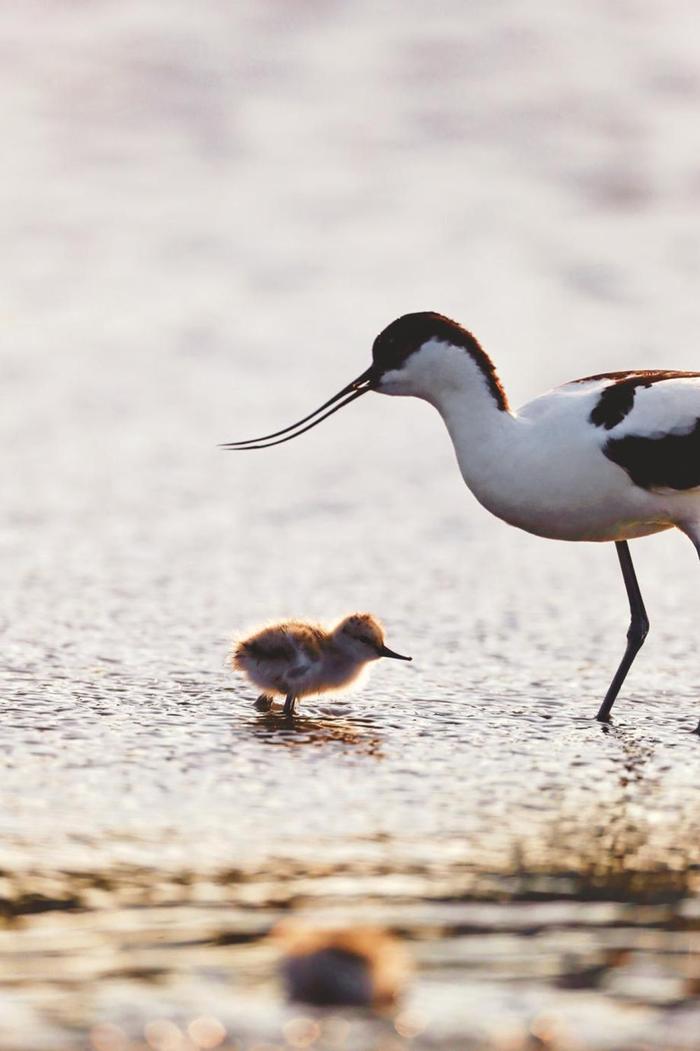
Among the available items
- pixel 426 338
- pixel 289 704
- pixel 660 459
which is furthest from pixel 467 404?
pixel 289 704

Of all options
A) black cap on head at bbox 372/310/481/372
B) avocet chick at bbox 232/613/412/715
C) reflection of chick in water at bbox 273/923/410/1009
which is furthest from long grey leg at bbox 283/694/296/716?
reflection of chick in water at bbox 273/923/410/1009

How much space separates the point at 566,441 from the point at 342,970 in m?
2.64

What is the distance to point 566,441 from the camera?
16.1ft

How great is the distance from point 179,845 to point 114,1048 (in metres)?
0.96

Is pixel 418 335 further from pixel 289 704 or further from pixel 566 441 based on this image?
pixel 289 704

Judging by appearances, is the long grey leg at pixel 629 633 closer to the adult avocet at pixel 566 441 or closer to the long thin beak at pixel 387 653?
the adult avocet at pixel 566 441

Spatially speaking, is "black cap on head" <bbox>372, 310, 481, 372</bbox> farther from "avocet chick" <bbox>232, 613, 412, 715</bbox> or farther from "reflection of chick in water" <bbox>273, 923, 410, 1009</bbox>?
"reflection of chick in water" <bbox>273, 923, 410, 1009</bbox>

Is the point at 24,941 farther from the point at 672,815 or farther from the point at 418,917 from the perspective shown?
the point at 672,815

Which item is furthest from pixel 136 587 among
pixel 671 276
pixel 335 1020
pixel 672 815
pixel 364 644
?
pixel 671 276

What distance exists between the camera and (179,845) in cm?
336

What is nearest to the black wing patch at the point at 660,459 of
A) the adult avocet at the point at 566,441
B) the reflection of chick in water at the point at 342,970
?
the adult avocet at the point at 566,441

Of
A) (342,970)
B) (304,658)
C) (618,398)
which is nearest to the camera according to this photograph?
(342,970)

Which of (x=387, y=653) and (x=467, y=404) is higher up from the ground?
(x=467, y=404)

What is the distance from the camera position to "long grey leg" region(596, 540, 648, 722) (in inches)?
185
